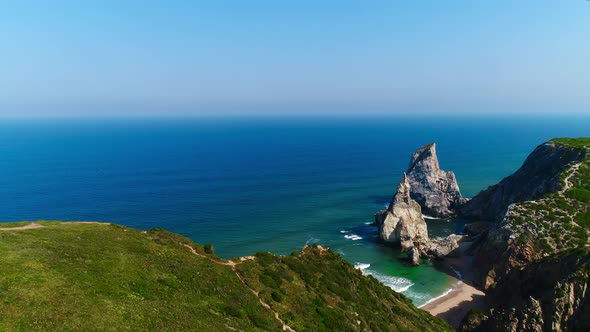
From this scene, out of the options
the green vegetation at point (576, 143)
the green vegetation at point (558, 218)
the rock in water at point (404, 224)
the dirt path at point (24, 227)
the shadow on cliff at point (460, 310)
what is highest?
the green vegetation at point (576, 143)

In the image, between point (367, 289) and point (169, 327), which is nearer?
point (169, 327)

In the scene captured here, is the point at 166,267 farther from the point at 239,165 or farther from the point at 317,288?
the point at 239,165

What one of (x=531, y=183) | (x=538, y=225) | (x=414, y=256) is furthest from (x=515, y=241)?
(x=531, y=183)

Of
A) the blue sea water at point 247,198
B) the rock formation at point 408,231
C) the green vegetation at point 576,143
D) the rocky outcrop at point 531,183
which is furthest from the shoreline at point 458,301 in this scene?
the green vegetation at point 576,143

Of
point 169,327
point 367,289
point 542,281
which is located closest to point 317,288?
point 367,289

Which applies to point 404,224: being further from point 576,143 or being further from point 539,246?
point 576,143

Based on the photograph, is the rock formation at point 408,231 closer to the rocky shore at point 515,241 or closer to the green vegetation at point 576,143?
the rocky shore at point 515,241

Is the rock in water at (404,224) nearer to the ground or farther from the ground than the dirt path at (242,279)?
nearer to the ground
